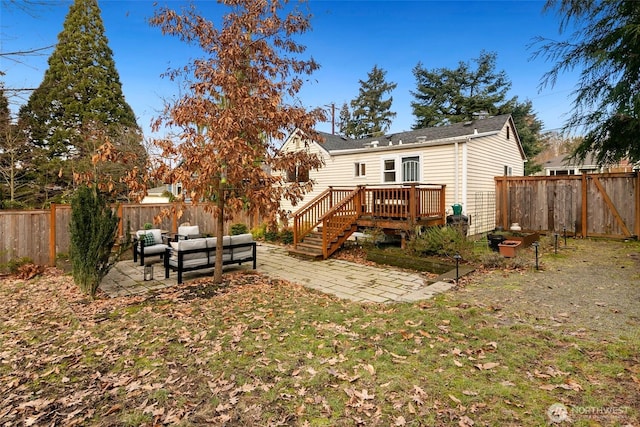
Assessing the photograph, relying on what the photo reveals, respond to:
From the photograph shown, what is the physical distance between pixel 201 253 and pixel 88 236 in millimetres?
2010

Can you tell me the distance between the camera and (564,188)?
10805 millimetres

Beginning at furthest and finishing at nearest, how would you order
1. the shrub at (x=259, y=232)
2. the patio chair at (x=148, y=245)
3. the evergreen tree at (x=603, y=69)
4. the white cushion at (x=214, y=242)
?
1. the shrub at (x=259, y=232)
2. the patio chair at (x=148, y=245)
3. the white cushion at (x=214, y=242)
4. the evergreen tree at (x=603, y=69)

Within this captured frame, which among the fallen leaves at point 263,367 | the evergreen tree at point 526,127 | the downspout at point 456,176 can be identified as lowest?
the fallen leaves at point 263,367

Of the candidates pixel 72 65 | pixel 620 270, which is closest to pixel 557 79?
pixel 620 270

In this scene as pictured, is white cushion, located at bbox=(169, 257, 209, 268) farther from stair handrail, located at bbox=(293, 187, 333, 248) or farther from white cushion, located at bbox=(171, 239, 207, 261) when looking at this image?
stair handrail, located at bbox=(293, 187, 333, 248)

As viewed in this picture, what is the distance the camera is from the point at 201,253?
22.4 ft

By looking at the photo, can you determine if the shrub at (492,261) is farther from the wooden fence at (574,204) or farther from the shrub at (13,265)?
the shrub at (13,265)

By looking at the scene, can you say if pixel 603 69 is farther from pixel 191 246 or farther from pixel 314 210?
pixel 191 246

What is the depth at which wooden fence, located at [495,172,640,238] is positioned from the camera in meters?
9.81

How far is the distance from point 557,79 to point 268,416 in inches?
364

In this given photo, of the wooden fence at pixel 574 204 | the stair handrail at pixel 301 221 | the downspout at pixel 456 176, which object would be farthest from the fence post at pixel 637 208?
the stair handrail at pixel 301 221

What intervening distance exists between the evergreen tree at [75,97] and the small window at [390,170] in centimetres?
1608

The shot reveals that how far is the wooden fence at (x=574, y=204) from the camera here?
386 inches

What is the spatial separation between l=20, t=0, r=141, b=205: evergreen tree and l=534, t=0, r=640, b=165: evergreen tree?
69.0 feet
